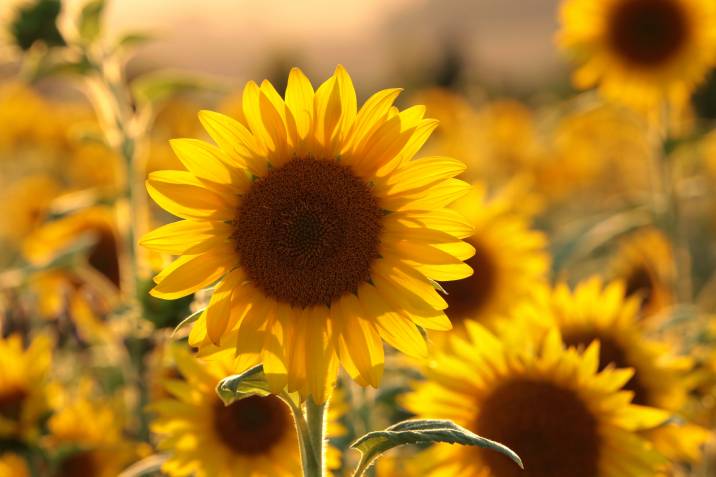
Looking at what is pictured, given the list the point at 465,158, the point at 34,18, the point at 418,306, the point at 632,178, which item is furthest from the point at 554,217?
the point at 418,306

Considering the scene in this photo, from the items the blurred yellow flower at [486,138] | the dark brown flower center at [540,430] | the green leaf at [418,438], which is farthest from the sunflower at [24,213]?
the green leaf at [418,438]

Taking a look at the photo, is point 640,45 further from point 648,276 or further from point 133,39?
point 133,39

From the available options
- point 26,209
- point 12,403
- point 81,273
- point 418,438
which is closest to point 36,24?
point 81,273

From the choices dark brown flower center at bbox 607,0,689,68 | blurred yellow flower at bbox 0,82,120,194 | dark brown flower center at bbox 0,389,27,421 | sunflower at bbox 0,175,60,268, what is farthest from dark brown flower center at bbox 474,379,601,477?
blurred yellow flower at bbox 0,82,120,194

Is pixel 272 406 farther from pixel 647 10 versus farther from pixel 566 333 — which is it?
pixel 647 10

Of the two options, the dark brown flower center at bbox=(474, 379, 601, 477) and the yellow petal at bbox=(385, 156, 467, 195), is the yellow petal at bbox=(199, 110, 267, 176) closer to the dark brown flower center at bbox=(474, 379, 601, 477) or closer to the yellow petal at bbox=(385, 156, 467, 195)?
the yellow petal at bbox=(385, 156, 467, 195)

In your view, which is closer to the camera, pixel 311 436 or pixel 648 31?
pixel 311 436
